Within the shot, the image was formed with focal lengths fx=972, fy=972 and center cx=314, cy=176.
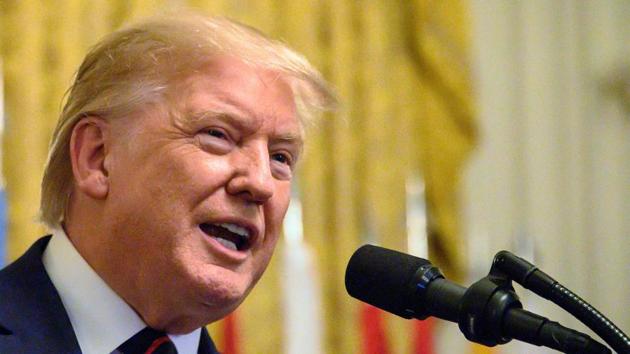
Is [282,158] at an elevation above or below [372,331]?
above

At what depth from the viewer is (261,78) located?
184 cm

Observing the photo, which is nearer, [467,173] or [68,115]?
[68,115]

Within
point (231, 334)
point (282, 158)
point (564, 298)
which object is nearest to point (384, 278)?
point (564, 298)

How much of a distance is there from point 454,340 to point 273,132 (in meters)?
2.20

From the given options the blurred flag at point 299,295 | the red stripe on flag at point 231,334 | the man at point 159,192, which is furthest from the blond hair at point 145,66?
the blurred flag at point 299,295

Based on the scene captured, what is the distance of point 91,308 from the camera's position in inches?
69.8

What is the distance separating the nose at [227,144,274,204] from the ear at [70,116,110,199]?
9.9 inches

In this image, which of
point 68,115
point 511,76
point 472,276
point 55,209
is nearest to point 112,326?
point 55,209

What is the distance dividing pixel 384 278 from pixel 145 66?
0.66 m

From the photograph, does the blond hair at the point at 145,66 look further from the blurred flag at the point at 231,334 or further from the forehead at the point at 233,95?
the blurred flag at the point at 231,334

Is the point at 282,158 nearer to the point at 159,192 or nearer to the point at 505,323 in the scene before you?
the point at 159,192

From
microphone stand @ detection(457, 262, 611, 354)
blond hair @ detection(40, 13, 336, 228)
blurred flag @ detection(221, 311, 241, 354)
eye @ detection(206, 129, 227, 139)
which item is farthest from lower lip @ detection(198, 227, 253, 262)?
blurred flag @ detection(221, 311, 241, 354)

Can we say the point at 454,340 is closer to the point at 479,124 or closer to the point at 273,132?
the point at 479,124

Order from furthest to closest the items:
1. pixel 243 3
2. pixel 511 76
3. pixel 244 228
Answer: pixel 511 76 → pixel 243 3 → pixel 244 228
